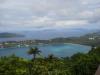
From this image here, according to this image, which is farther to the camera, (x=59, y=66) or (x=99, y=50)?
(x=99, y=50)

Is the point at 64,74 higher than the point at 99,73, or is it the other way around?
the point at 99,73

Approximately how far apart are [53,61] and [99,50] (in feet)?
42.9

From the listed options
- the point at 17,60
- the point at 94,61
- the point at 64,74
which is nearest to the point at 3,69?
the point at 17,60

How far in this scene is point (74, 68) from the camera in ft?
133

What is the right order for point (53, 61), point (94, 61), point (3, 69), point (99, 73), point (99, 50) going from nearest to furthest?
1. point (99, 73)
2. point (3, 69)
3. point (94, 61)
4. point (53, 61)
5. point (99, 50)

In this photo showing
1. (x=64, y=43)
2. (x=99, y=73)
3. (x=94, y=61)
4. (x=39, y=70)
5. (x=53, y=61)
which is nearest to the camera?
(x=99, y=73)

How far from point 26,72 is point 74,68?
683 cm

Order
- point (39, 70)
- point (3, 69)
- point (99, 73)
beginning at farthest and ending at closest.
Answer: point (3, 69) → point (39, 70) → point (99, 73)

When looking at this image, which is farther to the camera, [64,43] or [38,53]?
[64,43]

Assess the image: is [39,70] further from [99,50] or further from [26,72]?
[99,50]

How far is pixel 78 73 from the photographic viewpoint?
131 feet

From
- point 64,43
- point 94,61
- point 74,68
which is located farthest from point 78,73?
point 64,43

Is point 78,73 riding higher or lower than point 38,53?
lower

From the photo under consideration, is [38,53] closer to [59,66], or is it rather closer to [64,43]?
[59,66]
